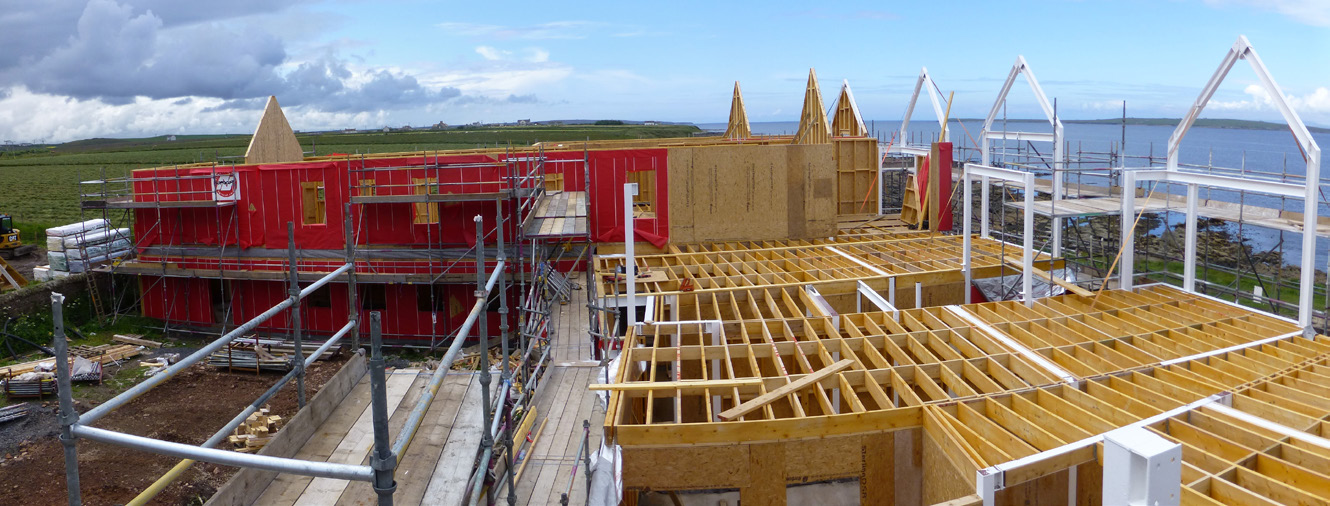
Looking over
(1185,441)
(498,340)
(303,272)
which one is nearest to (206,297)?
(303,272)

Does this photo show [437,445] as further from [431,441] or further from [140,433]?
[140,433]

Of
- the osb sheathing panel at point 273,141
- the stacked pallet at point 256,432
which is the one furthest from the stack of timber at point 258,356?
the osb sheathing panel at point 273,141

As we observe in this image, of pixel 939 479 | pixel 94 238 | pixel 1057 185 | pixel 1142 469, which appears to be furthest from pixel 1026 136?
pixel 94 238

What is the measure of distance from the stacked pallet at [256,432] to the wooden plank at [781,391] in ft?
19.3

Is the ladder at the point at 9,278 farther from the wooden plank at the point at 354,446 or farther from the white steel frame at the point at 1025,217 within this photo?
the white steel frame at the point at 1025,217

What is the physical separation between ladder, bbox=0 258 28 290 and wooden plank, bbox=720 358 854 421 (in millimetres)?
27660

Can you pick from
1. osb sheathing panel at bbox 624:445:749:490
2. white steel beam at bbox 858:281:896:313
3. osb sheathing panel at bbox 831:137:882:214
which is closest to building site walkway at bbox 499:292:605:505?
osb sheathing panel at bbox 624:445:749:490

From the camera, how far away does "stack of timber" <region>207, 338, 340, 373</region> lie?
16.4 m

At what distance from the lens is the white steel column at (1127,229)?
13164 millimetres

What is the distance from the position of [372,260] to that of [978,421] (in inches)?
646

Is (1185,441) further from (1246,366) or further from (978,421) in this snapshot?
(1246,366)

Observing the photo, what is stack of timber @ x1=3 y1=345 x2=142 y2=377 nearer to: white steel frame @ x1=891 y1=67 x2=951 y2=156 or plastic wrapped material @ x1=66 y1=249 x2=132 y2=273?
plastic wrapped material @ x1=66 y1=249 x2=132 y2=273

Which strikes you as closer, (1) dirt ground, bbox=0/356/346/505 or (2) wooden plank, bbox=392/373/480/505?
(2) wooden plank, bbox=392/373/480/505

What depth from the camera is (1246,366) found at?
9.57 m
